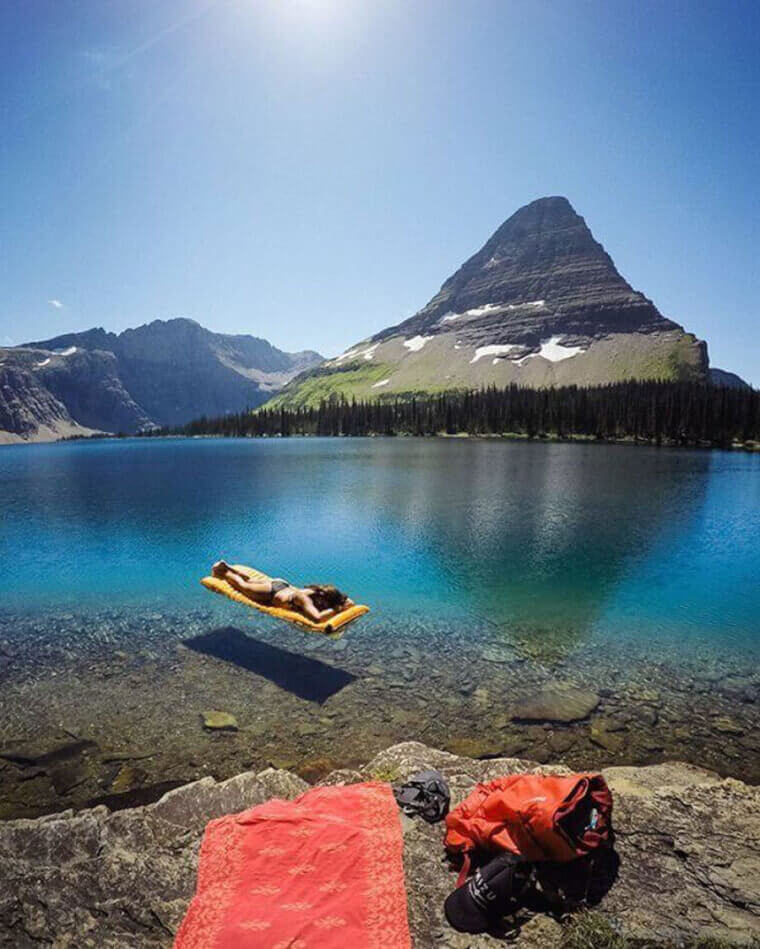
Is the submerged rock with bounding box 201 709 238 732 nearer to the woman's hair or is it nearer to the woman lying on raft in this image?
the woman lying on raft

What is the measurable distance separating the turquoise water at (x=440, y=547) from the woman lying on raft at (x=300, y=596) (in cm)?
255

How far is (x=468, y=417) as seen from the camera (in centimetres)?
15262

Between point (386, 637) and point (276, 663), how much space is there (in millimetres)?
3638

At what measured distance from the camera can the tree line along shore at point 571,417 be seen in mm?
114312

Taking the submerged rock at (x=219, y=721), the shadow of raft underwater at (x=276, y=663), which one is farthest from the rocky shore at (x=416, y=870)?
the shadow of raft underwater at (x=276, y=663)

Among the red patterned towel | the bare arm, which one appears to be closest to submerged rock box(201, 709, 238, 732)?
the red patterned towel

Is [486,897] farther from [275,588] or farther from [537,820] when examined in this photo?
[275,588]

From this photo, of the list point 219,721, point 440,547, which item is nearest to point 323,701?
point 219,721

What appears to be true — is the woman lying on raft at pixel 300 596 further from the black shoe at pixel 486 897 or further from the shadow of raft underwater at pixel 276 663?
the black shoe at pixel 486 897

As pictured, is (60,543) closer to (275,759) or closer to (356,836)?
(275,759)

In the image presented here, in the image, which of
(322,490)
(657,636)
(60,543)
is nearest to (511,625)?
(657,636)

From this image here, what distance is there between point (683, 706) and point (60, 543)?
1240 inches

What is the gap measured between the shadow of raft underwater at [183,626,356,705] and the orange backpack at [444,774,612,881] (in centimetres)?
649

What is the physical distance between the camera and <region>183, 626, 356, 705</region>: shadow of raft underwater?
41.8 feet
